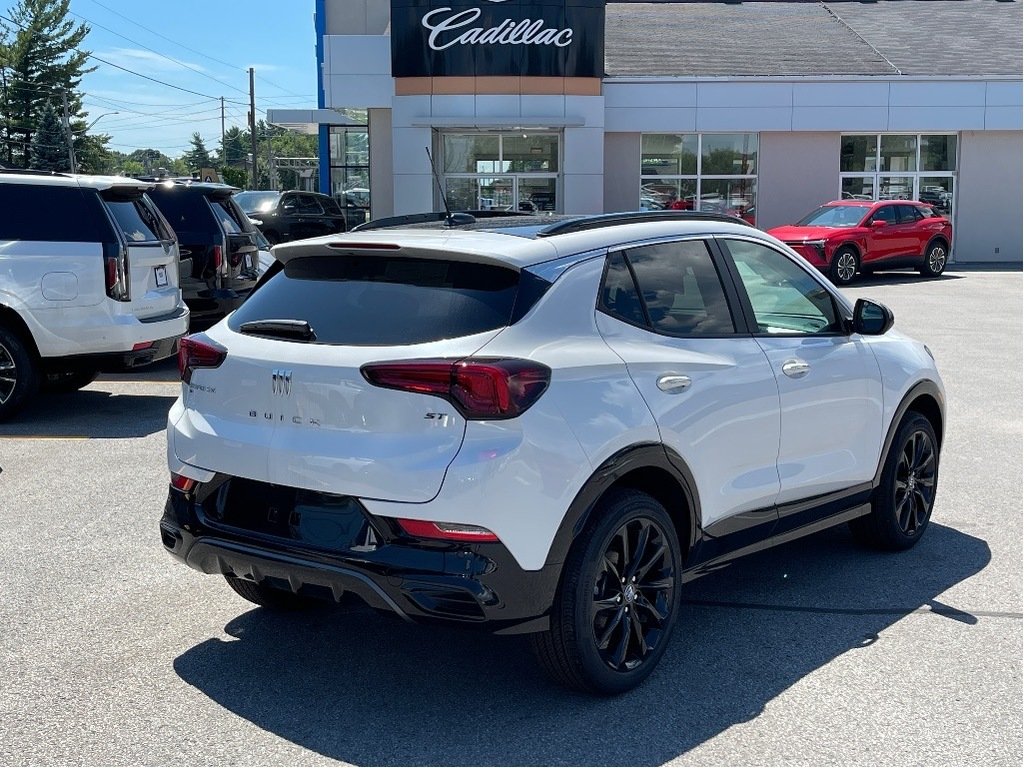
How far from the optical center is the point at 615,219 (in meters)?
4.90

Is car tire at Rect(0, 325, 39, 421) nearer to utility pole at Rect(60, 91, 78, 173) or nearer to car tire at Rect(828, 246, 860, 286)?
car tire at Rect(828, 246, 860, 286)

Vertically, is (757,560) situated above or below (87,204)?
below

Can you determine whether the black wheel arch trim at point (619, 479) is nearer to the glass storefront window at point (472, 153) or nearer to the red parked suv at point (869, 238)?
the red parked suv at point (869, 238)

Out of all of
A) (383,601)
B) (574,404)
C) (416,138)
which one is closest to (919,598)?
(574,404)

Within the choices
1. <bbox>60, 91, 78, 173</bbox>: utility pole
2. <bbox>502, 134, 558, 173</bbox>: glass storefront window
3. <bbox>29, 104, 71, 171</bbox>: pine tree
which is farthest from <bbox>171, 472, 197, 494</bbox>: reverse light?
<bbox>29, 104, 71, 171</bbox>: pine tree

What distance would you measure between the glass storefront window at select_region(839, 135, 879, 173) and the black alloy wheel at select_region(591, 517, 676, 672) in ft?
88.3

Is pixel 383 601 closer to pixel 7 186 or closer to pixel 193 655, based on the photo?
pixel 193 655

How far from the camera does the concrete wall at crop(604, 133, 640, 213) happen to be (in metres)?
28.9

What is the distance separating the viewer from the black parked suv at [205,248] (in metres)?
12.2

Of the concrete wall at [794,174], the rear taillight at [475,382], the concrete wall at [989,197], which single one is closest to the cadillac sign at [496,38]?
the concrete wall at [794,174]

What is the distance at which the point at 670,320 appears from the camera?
15.1ft

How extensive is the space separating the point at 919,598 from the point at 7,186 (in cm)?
771

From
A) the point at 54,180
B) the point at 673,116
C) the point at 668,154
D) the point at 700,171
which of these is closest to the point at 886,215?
the point at 700,171

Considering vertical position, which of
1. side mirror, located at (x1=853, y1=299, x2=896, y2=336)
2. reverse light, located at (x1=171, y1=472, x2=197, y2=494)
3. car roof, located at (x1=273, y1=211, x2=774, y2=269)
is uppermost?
car roof, located at (x1=273, y1=211, x2=774, y2=269)
